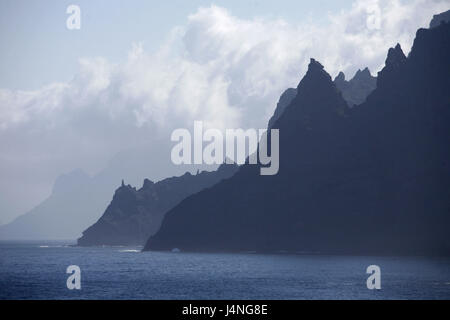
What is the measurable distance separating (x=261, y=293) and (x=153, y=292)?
59.1 feet

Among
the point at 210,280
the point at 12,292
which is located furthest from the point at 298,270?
the point at 12,292

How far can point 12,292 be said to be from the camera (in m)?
115

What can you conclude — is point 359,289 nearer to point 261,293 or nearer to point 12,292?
point 261,293

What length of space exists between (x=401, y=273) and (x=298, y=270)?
26.1 metres

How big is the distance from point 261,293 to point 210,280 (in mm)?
26567

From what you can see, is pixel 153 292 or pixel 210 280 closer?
pixel 153 292
